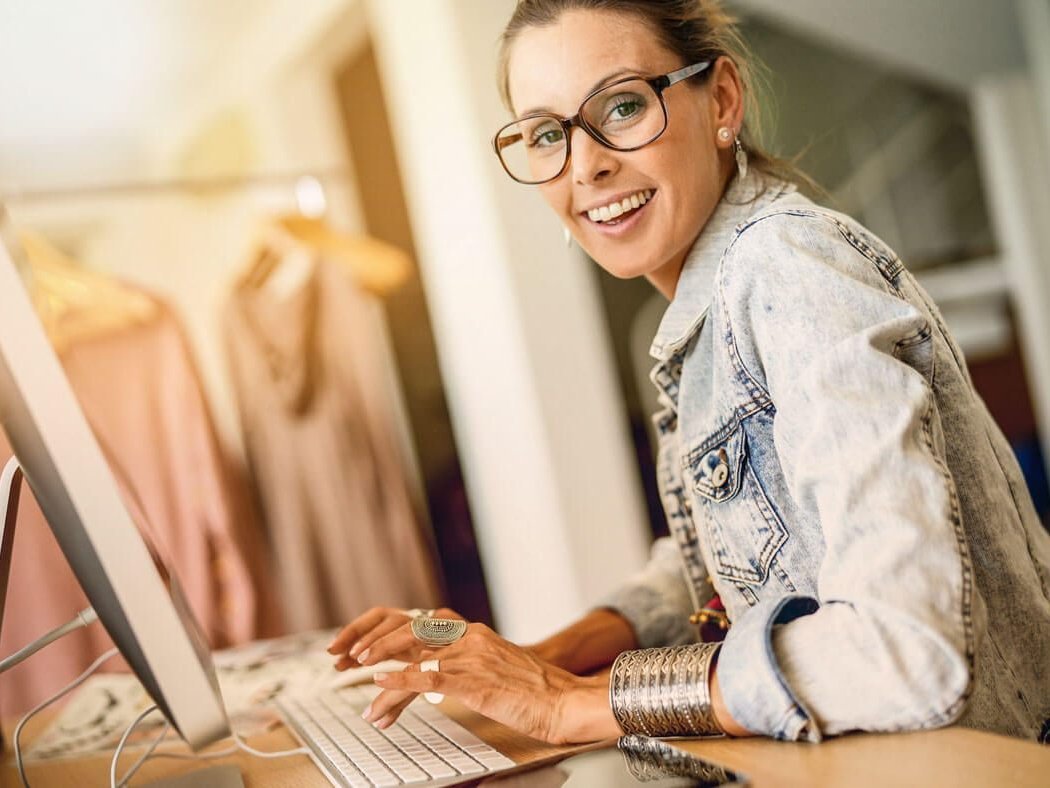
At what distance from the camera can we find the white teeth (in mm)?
868

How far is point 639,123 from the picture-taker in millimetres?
846

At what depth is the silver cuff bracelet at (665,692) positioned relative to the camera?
0.69 metres

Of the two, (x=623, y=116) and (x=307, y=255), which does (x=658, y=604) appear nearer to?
(x=623, y=116)

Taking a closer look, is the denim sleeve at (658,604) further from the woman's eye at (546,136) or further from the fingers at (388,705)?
the woman's eye at (546,136)

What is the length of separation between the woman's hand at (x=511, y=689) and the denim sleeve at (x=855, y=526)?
12 cm

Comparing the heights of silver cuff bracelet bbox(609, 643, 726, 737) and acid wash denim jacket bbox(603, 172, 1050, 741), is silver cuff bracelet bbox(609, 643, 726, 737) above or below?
below

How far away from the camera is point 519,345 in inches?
78.3

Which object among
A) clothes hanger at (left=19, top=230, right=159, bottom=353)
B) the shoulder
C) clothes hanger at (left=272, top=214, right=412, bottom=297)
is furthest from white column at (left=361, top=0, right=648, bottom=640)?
the shoulder

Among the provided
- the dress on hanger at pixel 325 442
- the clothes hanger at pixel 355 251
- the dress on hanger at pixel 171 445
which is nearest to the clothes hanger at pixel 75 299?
the dress on hanger at pixel 171 445

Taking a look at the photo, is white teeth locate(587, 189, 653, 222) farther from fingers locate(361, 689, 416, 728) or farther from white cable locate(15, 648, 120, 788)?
white cable locate(15, 648, 120, 788)

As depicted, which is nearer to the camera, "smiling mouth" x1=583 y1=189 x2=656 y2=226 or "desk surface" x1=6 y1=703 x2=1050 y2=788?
"desk surface" x1=6 y1=703 x2=1050 y2=788

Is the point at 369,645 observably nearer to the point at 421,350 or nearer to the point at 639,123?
the point at 639,123

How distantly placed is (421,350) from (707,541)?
1525 mm

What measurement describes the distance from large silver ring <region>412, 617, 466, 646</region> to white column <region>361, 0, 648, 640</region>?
1126 mm
